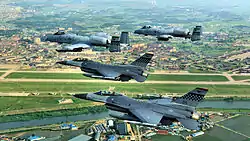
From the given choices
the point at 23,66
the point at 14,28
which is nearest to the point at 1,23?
the point at 14,28

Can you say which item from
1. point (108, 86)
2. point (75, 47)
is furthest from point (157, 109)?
point (108, 86)

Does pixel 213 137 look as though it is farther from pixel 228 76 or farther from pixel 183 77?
pixel 228 76

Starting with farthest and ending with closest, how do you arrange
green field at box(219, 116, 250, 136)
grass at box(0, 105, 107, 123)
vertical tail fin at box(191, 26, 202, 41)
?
grass at box(0, 105, 107, 123), green field at box(219, 116, 250, 136), vertical tail fin at box(191, 26, 202, 41)

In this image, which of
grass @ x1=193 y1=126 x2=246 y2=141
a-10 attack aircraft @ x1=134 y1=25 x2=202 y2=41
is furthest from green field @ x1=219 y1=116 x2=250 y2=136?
a-10 attack aircraft @ x1=134 y1=25 x2=202 y2=41

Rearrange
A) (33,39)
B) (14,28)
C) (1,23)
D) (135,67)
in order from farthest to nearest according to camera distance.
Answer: (1,23)
(14,28)
(33,39)
(135,67)

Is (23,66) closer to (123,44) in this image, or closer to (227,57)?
(123,44)

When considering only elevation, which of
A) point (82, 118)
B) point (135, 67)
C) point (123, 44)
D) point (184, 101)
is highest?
point (123, 44)

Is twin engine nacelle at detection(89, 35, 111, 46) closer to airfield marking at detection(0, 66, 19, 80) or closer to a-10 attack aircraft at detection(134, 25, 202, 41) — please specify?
a-10 attack aircraft at detection(134, 25, 202, 41)

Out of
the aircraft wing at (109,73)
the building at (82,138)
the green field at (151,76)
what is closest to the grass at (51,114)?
the building at (82,138)
